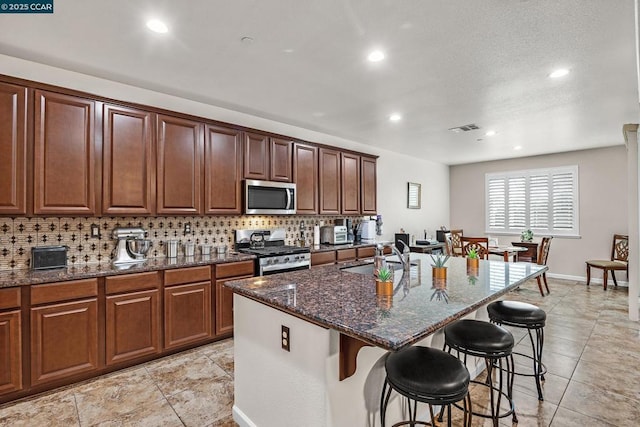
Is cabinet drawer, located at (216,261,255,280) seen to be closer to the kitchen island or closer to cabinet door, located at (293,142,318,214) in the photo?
cabinet door, located at (293,142,318,214)

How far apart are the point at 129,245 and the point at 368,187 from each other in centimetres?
359

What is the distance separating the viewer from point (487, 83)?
3.04m

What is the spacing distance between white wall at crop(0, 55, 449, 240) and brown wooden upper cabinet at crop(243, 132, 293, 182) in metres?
0.37

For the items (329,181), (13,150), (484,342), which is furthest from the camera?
(329,181)

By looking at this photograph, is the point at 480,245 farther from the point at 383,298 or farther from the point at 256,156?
the point at 383,298

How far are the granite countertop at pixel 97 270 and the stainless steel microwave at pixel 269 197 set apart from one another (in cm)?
64

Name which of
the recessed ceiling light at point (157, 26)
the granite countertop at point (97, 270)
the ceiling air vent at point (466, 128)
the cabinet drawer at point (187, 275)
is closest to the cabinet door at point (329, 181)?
the granite countertop at point (97, 270)

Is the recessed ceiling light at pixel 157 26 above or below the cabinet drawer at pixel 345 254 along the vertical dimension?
above

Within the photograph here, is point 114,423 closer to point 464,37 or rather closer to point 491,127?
point 464,37

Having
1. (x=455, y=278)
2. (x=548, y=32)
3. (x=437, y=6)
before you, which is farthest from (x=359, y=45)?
(x=455, y=278)

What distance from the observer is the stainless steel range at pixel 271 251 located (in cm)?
356

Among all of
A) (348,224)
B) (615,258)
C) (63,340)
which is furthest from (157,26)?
(615,258)

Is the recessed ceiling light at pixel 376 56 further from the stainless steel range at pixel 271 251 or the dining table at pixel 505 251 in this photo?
the dining table at pixel 505 251

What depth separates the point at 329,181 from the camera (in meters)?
4.71
